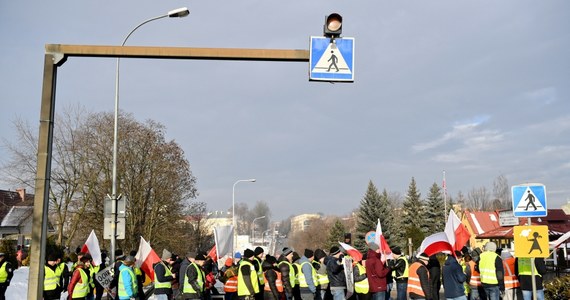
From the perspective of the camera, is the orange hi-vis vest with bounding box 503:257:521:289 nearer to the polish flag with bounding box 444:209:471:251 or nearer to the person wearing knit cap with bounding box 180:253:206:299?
the polish flag with bounding box 444:209:471:251

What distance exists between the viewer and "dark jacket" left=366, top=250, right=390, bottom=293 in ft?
45.6

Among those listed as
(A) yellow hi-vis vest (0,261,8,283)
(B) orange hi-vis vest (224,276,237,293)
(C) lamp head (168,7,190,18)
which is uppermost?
(C) lamp head (168,7,190,18)

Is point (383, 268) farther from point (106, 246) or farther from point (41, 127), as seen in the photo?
point (106, 246)

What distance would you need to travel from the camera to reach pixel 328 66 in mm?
8961

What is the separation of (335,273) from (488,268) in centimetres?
377

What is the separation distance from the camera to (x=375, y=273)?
1391 centimetres

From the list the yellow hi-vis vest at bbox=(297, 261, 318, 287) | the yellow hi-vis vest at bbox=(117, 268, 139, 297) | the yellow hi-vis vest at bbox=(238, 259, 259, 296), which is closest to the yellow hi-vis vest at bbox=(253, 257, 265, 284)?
the yellow hi-vis vest at bbox=(297, 261, 318, 287)

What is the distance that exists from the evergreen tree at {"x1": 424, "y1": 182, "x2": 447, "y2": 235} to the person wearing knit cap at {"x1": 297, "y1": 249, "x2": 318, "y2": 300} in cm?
5999

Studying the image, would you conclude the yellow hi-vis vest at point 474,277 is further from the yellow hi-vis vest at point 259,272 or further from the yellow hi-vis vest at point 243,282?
the yellow hi-vis vest at point 243,282

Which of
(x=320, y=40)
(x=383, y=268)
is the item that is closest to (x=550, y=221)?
(x=383, y=268)

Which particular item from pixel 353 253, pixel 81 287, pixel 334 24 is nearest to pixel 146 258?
pixel 81 287

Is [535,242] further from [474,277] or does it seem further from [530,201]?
[474,277]

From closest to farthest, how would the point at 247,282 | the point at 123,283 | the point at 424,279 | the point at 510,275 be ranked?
the point at 424,279
the point at 247,282
the point at 123,283
the point at 510,275

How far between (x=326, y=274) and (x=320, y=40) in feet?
29.0
